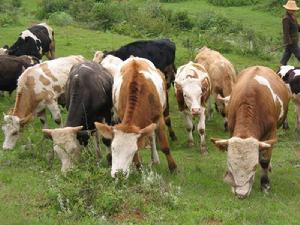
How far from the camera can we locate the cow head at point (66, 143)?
30.3ft

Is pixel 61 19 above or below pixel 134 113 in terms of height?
below

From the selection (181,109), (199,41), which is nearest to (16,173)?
(181,109)

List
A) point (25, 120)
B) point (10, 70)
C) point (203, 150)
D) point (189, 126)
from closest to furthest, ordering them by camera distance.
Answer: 1. point (25, 120)
2. point (203, 150)
3. point (189, 126)
4. point (10, 70)

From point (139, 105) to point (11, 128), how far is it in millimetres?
3466

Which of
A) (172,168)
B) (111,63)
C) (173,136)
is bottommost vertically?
(173,136)

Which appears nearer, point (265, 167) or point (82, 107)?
point (265, 167)

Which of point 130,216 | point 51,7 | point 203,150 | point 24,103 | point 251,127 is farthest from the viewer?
point 51,7

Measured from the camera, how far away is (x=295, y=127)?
14062 millimetres

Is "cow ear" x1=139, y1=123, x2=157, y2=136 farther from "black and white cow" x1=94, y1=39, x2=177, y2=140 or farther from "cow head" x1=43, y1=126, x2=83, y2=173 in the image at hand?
"black and white cow" x1=94, y1=39, x2=177, y2=140

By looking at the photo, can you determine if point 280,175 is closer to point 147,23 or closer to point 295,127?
point 295,127

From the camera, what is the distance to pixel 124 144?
8.49 metres

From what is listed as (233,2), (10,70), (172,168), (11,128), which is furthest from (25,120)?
(233,2)

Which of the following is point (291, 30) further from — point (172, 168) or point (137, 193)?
point (137, 193)

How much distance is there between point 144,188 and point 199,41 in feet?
49.8
